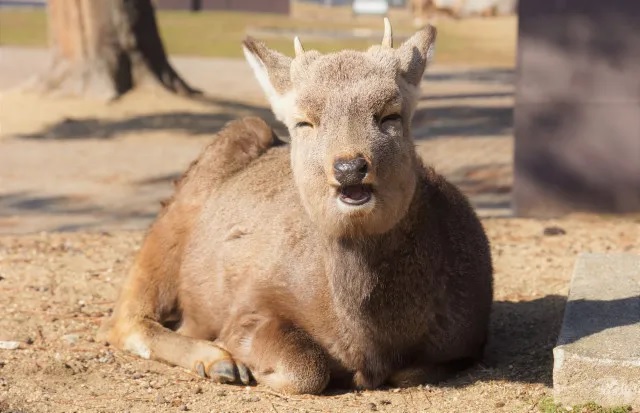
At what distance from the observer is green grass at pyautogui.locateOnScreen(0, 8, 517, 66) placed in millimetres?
30688

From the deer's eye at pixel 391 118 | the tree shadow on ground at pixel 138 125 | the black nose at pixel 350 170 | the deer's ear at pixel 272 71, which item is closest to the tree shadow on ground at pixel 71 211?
the tree shadow on ground at pixel 138 125

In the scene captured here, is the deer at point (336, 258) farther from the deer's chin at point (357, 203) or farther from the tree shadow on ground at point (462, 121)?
the tree shadow on ground at point (462, 121)

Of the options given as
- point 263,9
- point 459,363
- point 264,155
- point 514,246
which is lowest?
point 263,9

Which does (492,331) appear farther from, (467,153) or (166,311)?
(467,153)

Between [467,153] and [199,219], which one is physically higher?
[199,219]

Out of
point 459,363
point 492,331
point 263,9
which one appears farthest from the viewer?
point 263,9

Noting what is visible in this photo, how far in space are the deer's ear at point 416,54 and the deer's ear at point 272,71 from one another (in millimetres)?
577

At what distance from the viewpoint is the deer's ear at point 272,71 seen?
5.91 metres

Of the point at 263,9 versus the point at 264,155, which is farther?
the point at 263,9

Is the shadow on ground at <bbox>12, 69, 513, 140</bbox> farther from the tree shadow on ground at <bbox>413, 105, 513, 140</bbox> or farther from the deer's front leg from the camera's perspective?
the deer's front leg

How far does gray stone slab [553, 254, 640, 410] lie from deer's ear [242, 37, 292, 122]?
1.81m

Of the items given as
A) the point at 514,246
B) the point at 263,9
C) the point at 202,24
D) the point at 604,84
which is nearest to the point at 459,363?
the point at 514,246

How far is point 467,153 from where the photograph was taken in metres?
14.2

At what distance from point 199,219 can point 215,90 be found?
535 inches
